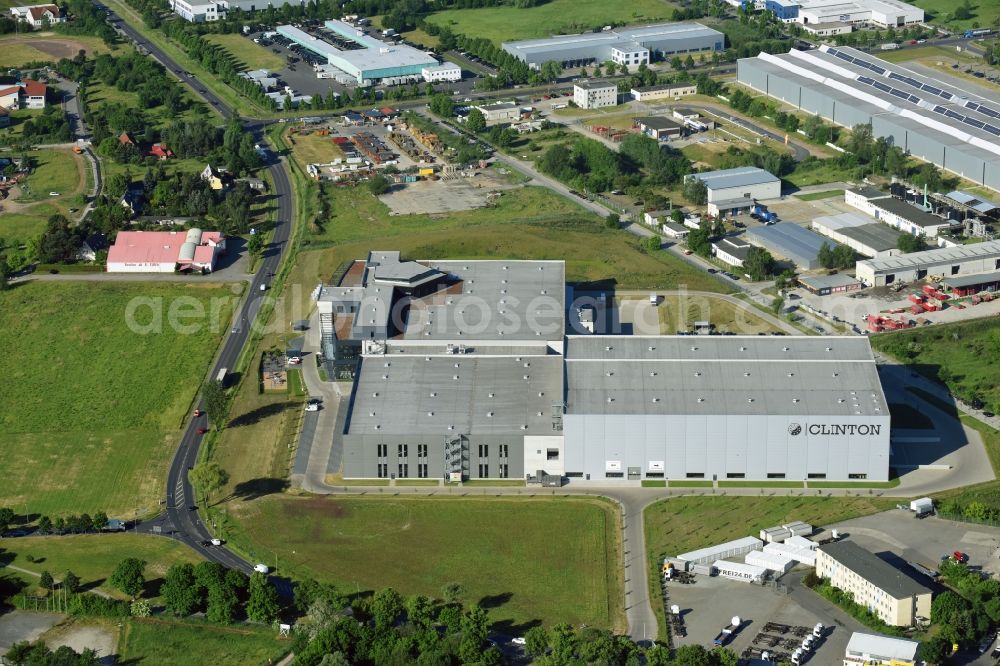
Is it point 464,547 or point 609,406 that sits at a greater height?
point 609,406

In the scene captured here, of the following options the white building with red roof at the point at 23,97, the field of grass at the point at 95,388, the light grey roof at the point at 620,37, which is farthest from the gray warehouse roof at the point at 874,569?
the white building with red roof at the point at 23,97

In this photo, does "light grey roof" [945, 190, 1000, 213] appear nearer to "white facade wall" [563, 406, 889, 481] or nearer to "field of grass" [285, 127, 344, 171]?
"white facade wall" [563, 406, 889, 481]

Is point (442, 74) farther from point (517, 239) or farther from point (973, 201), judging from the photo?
point (973, 201)

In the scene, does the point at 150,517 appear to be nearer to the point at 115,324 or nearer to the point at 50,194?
the point at 115,324

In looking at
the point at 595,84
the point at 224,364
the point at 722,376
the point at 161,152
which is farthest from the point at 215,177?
the point at 722,376

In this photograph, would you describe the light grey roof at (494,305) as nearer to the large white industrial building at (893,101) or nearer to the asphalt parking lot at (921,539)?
the asphalt parking lot at (921,539)
